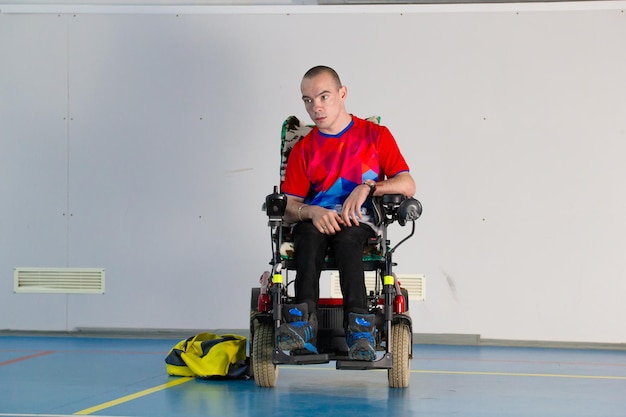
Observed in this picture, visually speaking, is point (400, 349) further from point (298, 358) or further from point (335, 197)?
point (335, 197)

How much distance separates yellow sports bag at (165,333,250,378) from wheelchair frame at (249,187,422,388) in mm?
260

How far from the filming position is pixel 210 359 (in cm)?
437

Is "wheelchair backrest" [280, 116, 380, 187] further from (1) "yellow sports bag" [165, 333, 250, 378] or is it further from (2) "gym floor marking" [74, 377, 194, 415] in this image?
(2) "gym floor marking" [74, 377, 194, 415]

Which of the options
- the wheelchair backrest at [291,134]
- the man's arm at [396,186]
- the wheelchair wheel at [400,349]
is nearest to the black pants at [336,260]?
the man's arm at [396,186]

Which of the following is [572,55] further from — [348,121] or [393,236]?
[348,121]

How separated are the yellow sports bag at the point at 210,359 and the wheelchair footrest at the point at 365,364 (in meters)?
0.75

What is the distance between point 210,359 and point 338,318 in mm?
706

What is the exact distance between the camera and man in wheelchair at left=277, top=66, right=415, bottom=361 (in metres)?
3.72

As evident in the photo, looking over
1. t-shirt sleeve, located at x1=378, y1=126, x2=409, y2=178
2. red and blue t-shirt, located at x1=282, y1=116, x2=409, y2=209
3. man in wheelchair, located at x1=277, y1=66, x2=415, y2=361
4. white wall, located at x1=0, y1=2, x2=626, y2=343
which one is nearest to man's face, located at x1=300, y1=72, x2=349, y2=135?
man in wheelchair, located at x1=277, y1=66, x2=415, y2=361

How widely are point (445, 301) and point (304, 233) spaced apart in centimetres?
229

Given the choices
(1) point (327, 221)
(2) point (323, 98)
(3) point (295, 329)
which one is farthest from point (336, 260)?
(2) point (323, 98)

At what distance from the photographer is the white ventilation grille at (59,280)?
6.27 m

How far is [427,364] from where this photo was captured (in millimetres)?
5016

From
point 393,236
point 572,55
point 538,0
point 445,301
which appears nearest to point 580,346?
point 445,301
